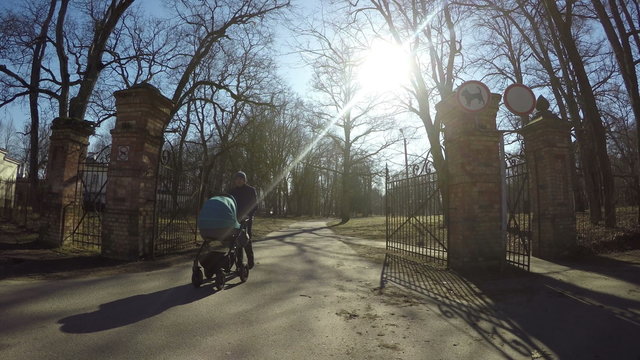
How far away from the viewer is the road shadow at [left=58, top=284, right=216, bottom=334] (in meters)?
3.61

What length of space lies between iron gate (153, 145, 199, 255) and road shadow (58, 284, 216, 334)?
10.5 ft

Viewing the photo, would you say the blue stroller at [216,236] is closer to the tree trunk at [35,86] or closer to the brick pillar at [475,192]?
the brick pillar at [475,192]

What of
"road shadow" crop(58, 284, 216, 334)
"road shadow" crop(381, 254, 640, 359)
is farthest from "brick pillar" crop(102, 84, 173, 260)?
"road shadow" crop(381, 254, 640, 359)

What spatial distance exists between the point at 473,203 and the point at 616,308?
2.67 meters

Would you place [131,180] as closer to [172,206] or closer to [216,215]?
[172,206]

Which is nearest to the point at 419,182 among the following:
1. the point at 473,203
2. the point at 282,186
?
the point at 473,203

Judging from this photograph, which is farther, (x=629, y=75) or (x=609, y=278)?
(x=629, y=75)

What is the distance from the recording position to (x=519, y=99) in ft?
19.9

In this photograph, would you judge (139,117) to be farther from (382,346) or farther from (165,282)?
(382,346)

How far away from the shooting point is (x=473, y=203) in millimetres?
6680

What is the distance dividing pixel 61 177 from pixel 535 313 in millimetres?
9774

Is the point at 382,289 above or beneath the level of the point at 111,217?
beneath

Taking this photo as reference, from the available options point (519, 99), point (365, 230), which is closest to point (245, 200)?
point (519, 99)

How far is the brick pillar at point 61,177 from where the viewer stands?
844cm
